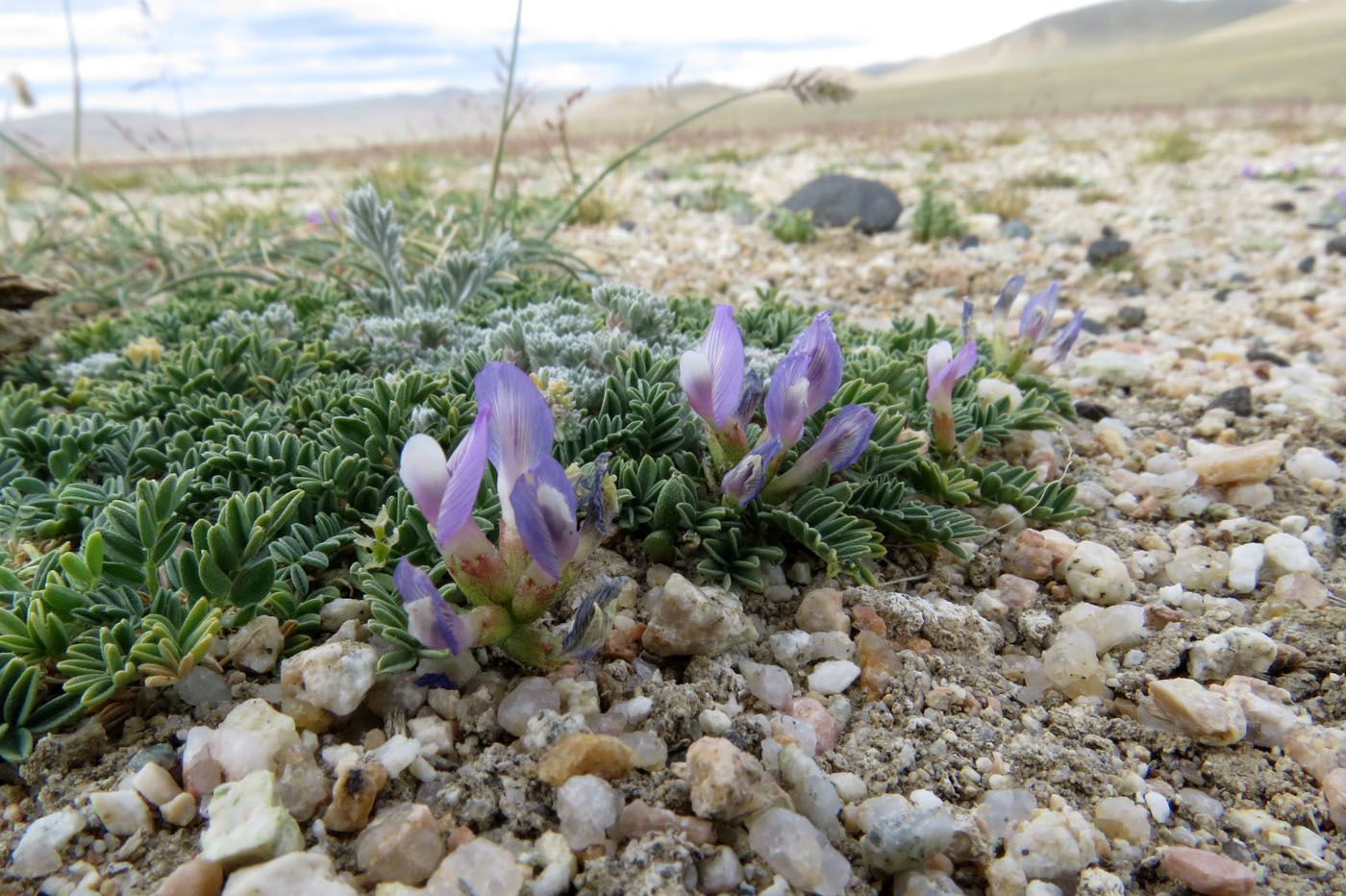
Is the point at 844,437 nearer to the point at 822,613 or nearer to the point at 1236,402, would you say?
the point at 822,613

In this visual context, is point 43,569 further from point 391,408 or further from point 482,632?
point 482,632

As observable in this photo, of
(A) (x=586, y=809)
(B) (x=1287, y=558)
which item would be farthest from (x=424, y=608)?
(B) (x=1287, y=558)

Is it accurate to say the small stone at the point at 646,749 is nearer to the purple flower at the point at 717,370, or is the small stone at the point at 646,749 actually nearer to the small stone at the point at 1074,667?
the purple flower at the point at 717,370

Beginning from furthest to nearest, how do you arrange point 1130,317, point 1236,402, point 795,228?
point 795,228
point 1130,317
point 1236,402

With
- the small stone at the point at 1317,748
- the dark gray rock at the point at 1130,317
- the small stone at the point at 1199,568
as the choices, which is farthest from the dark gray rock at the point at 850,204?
the small stone at the point at 1317,748

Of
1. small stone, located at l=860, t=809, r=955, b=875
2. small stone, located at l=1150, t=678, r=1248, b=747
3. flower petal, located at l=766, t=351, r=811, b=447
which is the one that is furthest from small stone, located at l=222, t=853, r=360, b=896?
small stone, located at l=1150, t=678, r=1248, b=747

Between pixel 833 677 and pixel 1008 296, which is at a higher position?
pixel 1008 296
